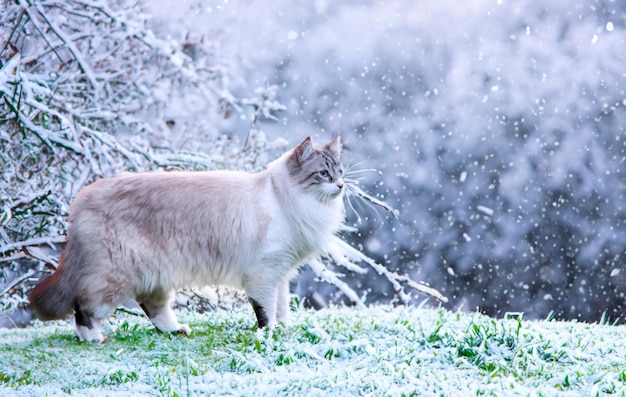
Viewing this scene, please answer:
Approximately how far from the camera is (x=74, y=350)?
390cm

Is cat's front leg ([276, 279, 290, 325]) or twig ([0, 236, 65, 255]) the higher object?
cat's front leg ([276, 279, 290, 325])

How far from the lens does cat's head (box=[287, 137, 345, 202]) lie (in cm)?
414

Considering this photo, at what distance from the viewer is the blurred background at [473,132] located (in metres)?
9.18

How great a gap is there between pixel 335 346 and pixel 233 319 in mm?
1323

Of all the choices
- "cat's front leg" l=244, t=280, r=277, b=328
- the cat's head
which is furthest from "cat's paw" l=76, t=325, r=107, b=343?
the cat's head

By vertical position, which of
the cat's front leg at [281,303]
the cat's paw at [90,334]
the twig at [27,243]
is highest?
the cat's front leg at [281,303]

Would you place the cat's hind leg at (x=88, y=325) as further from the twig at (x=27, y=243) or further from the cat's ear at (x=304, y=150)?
the cat's ear at (x=304, y=150)

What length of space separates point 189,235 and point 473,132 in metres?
6.04

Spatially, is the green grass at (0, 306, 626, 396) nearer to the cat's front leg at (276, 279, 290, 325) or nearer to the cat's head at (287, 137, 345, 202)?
the cat's front leg at (276, 279, 290, 325)

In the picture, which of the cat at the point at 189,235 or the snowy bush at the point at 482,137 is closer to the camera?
the cat at the point at 189,235

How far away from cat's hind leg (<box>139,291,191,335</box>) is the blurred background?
4.62m

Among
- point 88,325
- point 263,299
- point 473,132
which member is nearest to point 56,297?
point 88,325

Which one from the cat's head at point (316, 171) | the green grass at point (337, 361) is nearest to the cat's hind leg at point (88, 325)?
the green grass at point (337, 361)

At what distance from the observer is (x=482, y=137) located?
9414 mm
